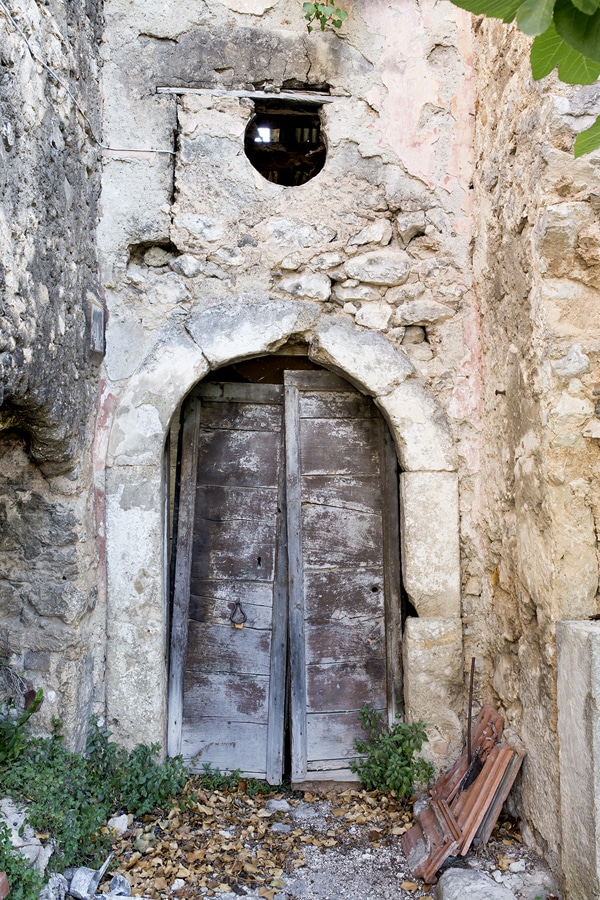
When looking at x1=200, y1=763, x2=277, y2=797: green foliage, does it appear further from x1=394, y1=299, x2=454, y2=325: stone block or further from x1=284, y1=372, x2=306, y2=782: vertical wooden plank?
x1=394, y1=299, x2=454, y2=325: stone block

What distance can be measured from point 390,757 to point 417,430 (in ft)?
5.01

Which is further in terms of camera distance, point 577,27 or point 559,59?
point 559,59

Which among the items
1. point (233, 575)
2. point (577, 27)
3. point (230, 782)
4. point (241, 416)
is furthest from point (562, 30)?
point (230, 782)

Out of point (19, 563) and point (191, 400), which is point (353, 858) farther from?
point (191, 400)

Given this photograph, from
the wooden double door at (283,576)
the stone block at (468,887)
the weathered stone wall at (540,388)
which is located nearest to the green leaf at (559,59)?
the weathered stone wall at (540,388)

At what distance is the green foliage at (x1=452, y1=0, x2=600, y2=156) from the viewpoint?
0.81 meters

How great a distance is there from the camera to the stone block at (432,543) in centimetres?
304

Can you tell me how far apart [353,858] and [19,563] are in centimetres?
186

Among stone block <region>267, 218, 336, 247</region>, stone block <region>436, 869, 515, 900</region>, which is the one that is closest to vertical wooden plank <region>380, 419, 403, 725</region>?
stone block <region>436, 869, 515, 900</region>

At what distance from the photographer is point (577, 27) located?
91 centimetres

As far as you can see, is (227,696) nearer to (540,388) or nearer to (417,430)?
(417,430)

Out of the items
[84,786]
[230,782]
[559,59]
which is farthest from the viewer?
[230,782]

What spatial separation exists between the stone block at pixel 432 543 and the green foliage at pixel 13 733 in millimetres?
1690

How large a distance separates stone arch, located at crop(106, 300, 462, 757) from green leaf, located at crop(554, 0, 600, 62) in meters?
2.12
